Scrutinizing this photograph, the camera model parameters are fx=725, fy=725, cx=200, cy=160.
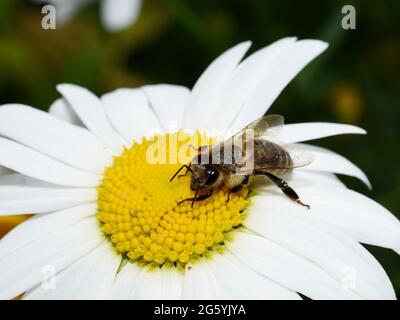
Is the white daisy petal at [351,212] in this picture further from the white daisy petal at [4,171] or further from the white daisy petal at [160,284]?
the white daisy petal at [4,171]

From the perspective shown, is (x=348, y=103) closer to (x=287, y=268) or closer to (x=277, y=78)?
(x=277, y=78)

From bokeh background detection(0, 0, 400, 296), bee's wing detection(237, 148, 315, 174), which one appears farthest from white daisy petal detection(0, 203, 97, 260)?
bokeh background detection(0, 0, 400, 296)

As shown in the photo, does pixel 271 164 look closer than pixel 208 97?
Yes

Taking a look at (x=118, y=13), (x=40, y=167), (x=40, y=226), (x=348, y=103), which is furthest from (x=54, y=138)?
(x=348, y=103)

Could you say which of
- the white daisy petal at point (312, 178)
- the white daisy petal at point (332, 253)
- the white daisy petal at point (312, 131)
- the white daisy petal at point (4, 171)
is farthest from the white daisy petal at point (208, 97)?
the white daisy petal at point (4, 171)

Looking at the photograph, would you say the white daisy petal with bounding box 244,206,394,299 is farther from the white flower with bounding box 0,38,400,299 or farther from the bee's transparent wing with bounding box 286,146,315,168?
the bee's transparent wing with bounding box 286,146,315,168
